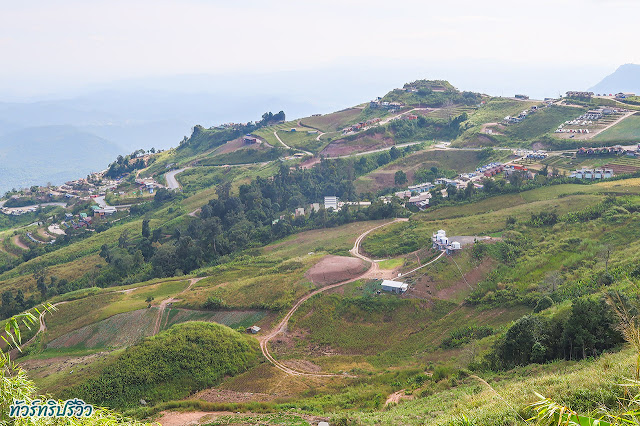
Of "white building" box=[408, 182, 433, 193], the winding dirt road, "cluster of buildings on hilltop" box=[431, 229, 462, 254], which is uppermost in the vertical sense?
"white building" box=[408, 182, 433, 193]

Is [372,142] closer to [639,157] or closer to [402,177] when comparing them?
[402,177]

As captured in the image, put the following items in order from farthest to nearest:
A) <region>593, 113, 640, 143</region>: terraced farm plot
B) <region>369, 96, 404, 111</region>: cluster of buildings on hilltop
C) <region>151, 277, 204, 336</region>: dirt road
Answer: <region>369, 96, 404, 111</region>: cluster of buildings on hilltop < <region>593, 113, 640, 143</region>: terraced farm plot < <region>151, 277, 204, 336</region>: dirt road

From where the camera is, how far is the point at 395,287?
40.1 metres

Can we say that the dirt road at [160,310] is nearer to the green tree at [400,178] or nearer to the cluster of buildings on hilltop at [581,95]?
the green tree at [400,178]

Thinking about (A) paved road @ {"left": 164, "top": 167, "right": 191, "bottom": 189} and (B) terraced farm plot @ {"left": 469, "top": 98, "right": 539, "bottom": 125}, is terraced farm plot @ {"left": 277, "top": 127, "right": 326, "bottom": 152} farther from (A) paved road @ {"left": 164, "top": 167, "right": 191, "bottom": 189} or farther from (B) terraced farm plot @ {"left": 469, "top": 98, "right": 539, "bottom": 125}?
(B) terraced farm plot @ {"left": 469, "top": 98, "right": 539, "bottom": 125}

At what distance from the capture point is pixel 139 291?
4978 centimetres

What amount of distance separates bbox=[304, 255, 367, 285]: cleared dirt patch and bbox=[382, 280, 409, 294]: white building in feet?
15.0

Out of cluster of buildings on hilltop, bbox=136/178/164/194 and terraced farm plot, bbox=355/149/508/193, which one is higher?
terraced farm plot, bbox=355/149/508/193

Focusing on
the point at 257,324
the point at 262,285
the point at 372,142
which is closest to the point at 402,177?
the point at 372,142

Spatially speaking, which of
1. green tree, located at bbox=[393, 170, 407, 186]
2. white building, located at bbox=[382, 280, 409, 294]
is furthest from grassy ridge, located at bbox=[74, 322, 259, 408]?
green tree, located at bbox=[393, 170, 407, 186]

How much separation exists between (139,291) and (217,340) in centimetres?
2089

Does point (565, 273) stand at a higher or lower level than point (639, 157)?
lower

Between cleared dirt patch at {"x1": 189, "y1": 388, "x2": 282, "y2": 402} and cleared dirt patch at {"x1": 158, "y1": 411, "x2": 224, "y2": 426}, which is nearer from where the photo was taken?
cleared dirt patch at {"x1": 158, "y1": 411, "x2": 224, "y2": 426}

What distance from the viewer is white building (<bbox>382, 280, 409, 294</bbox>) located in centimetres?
4003
